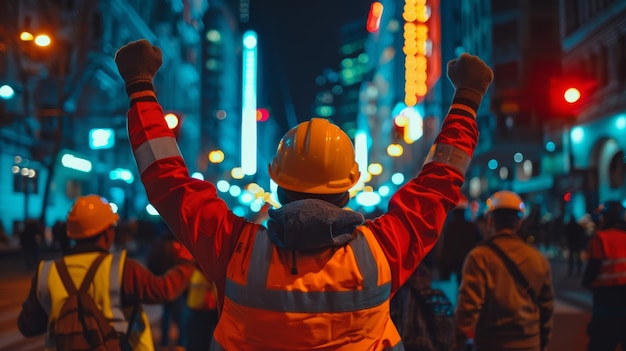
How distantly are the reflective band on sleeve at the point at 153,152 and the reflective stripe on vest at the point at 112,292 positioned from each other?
1.54 m

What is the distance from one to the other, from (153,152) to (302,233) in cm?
59

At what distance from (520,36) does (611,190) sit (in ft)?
64.9

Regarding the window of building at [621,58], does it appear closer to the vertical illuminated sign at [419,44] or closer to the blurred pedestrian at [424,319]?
the blurred pedestrian at [424,319]

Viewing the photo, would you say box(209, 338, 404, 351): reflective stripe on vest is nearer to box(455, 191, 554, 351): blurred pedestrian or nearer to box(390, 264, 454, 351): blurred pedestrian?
box(390, 264, 454, 351): blurred pedestrian

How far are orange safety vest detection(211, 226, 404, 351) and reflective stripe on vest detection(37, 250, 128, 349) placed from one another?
158cm

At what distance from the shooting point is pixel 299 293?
6.19 feet

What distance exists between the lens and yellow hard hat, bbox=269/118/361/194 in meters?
2.02

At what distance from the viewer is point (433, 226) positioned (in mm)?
2100

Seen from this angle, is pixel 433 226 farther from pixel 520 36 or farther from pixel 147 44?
pixel 520 36

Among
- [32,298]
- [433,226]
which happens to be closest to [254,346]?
[433,226]

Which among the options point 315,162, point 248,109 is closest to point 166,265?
point 315,162

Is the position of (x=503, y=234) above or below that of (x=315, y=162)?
below

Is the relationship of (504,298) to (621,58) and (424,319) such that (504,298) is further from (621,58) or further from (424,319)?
(621,58)

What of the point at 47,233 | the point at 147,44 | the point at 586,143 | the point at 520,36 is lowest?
the point at 47,233
